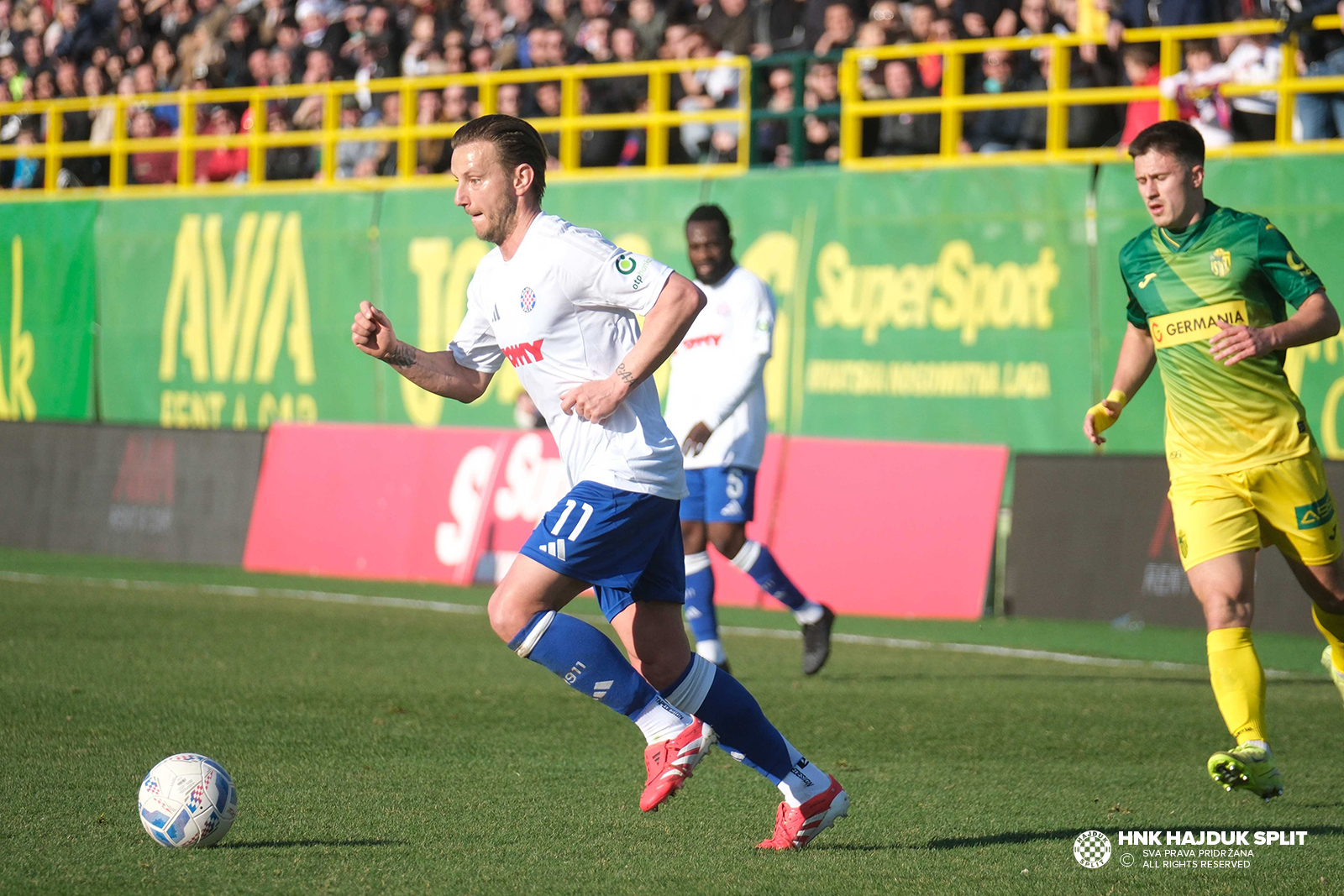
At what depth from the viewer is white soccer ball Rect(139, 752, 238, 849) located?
5141 millimetres

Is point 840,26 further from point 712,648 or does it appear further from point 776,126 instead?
point 712,648

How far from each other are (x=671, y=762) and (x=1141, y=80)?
1046 cm

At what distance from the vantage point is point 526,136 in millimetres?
5328

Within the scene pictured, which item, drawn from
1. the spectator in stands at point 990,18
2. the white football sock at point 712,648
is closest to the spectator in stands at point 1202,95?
the spectator in stands at point 990,18

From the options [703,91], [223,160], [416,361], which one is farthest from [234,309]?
[416,361]

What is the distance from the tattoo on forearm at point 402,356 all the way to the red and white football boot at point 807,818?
1.84 m

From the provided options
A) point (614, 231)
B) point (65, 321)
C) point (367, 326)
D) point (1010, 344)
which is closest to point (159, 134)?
point (65, 321)

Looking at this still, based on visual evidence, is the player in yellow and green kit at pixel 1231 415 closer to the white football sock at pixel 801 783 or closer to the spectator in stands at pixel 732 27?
the white football sock at pixel 801 783

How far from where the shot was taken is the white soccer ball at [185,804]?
514 centimetres

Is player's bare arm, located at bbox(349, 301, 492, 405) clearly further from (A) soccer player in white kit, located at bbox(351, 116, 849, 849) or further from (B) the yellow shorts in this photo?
(B) the yellow shorts

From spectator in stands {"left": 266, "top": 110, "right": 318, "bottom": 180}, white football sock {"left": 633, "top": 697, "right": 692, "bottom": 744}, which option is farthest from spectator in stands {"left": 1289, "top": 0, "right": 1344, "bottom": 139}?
spectator in stands {"left": 266, "top": 110, "right": 318, "bottom": 180}

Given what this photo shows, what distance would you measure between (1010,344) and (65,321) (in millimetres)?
11543

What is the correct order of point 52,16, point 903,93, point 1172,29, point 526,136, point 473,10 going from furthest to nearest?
point 52,16 < point 473,10 < point 903,93 < point 1172,29 < point 526,136

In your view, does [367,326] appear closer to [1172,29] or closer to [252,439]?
[1172,29]
